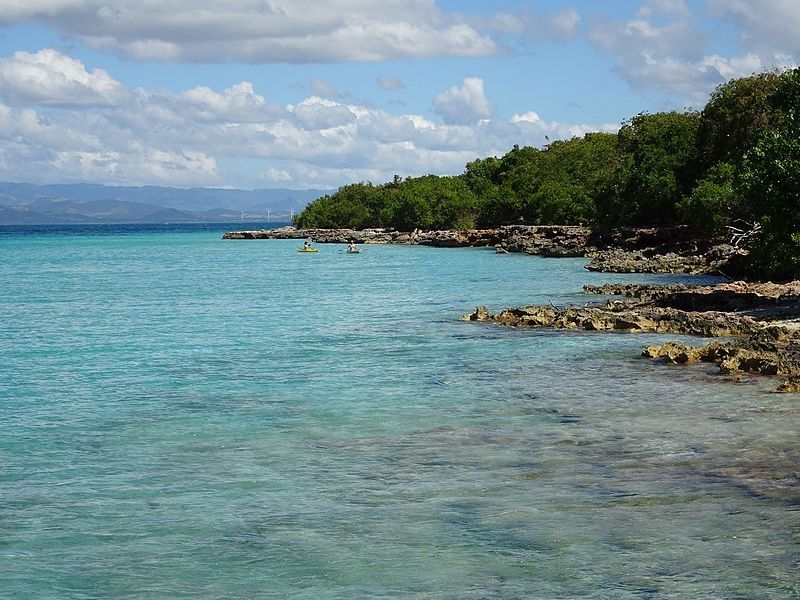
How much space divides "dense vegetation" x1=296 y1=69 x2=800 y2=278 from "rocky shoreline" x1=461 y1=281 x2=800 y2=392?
2719mm

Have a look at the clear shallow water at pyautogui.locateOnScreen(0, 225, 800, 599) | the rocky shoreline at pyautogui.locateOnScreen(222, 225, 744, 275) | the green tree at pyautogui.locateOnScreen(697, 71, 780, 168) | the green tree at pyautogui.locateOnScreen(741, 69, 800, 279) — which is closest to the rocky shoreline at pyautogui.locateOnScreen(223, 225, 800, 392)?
the rocky shoreline at pyautogui.locateOnScreen(222, 225, 744, 275)

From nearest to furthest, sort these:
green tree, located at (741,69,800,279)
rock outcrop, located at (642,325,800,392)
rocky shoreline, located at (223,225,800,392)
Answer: rock outcrop, located at (642,325,800,392)
rocky shoreline, located at (223,225,800,392)
green tree, located at (741,69,800,279)

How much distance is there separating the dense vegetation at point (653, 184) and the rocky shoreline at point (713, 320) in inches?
107

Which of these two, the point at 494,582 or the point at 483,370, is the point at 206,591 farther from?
the point at 483,370

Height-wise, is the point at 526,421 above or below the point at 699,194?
below

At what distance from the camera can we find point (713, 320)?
28781 mm

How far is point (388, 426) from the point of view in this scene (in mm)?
17688

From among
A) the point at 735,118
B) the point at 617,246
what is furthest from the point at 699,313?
the point at 617,246

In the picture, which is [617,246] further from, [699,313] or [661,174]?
[699,313]

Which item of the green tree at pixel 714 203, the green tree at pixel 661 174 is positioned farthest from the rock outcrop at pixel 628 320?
the green tree at pixel 661 174

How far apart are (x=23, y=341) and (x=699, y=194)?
46.4m

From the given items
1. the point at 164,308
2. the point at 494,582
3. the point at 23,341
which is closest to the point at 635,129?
the point at 164,308

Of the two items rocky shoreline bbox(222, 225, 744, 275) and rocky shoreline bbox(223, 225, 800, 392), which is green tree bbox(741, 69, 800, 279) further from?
rocky shoreline bbox(222, 225, 744, 275)

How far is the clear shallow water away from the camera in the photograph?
410 inches
